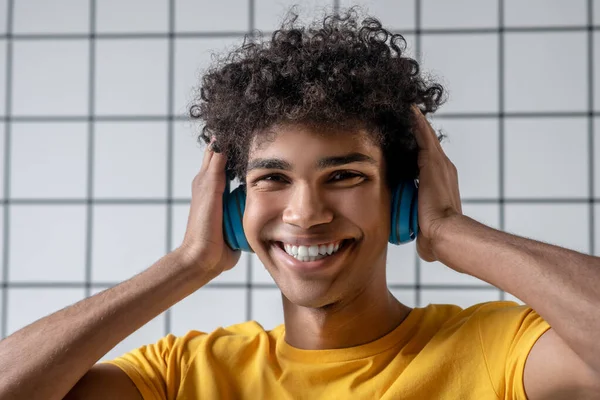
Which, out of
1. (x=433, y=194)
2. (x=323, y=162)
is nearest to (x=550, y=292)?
(x=433, y=194)

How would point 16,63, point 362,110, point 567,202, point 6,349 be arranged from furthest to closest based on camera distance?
point 16,63 → point 567,202 → point 362,110 → point 6,349

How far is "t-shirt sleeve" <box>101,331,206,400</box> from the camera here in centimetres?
138

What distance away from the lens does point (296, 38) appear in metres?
1.47

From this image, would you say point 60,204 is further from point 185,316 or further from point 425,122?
point 425,122

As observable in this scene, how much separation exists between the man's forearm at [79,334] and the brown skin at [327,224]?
186 millimetres

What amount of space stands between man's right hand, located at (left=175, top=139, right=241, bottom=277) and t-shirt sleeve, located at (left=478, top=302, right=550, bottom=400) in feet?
1.65

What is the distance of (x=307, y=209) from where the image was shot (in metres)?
1.31

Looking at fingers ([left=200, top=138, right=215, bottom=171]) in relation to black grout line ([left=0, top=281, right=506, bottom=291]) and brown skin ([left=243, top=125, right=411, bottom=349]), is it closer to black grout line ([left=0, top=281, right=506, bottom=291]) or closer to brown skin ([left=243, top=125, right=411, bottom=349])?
brown skin ([left=243, top=125, right=411, bottom=349])

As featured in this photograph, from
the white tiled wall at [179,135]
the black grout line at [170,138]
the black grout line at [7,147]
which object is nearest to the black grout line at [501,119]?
the white tiled wall at [179,135]

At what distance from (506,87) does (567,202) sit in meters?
0.45

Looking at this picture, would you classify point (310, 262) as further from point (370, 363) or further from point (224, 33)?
point (224, 33)

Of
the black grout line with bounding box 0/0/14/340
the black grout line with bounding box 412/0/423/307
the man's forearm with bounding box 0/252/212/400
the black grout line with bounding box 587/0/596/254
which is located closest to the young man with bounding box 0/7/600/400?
the man's forearm with bounding box 0/252/212/400

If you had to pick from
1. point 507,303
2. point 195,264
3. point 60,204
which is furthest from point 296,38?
point 60,204

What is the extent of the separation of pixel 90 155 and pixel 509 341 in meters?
1.87
